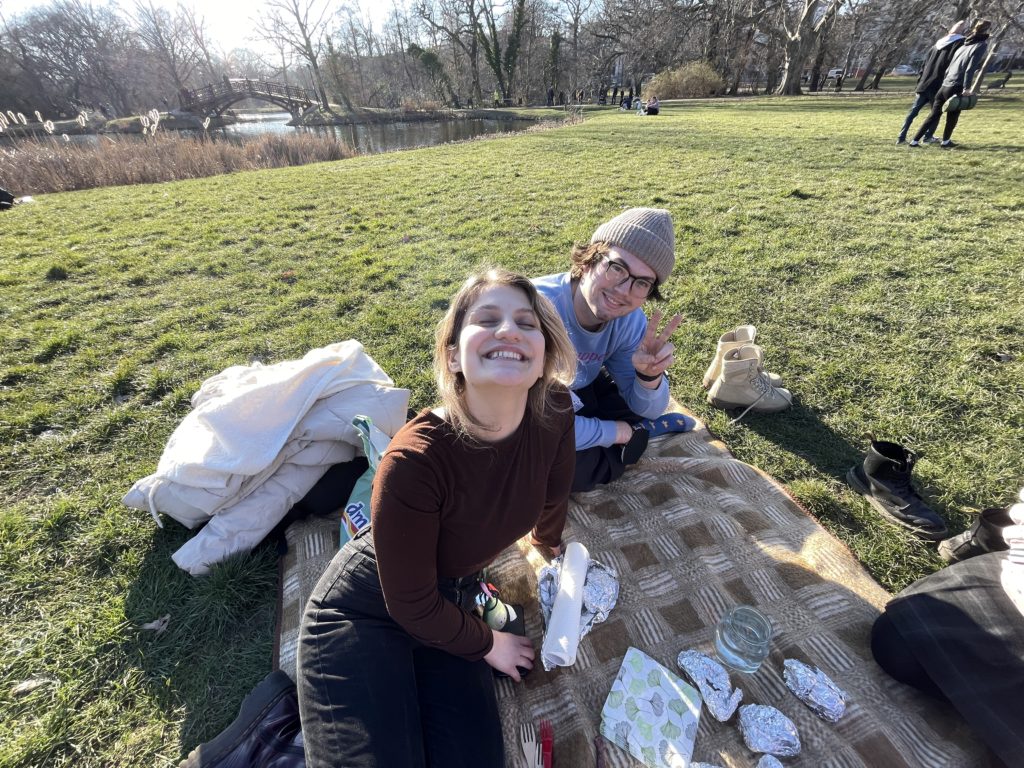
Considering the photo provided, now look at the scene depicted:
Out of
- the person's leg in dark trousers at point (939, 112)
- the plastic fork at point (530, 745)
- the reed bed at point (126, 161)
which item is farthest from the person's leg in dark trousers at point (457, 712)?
the reed bed at point (126, 161)

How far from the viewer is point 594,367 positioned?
8.78 ft

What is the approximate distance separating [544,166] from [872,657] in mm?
10235

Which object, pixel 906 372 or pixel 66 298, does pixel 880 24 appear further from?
pixel 66 298

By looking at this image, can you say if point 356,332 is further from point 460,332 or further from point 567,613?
point 567,613

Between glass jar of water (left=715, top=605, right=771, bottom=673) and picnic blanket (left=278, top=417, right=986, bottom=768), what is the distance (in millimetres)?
61

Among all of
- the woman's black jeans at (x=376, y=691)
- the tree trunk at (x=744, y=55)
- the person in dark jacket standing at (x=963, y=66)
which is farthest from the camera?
the tree trunk at (x=744, y=55)

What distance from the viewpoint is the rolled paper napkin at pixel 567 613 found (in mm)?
1788

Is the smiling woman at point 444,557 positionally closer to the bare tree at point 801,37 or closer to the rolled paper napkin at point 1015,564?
the rolled paper napkin at point 1015,564

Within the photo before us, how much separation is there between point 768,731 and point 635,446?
54.4 inches

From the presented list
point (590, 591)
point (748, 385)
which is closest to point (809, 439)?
point (748, 385)

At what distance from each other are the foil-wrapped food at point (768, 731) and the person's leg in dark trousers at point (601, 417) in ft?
3.80

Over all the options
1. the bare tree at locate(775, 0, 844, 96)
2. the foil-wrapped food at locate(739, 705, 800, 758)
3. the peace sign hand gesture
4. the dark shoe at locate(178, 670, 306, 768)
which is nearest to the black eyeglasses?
the peace sign hand gesture

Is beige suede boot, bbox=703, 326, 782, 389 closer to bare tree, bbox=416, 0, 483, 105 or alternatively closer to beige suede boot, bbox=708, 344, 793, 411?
beige suede boot, bbox=708, 344, 793, 411

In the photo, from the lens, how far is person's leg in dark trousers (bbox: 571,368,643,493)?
8.27 feet
